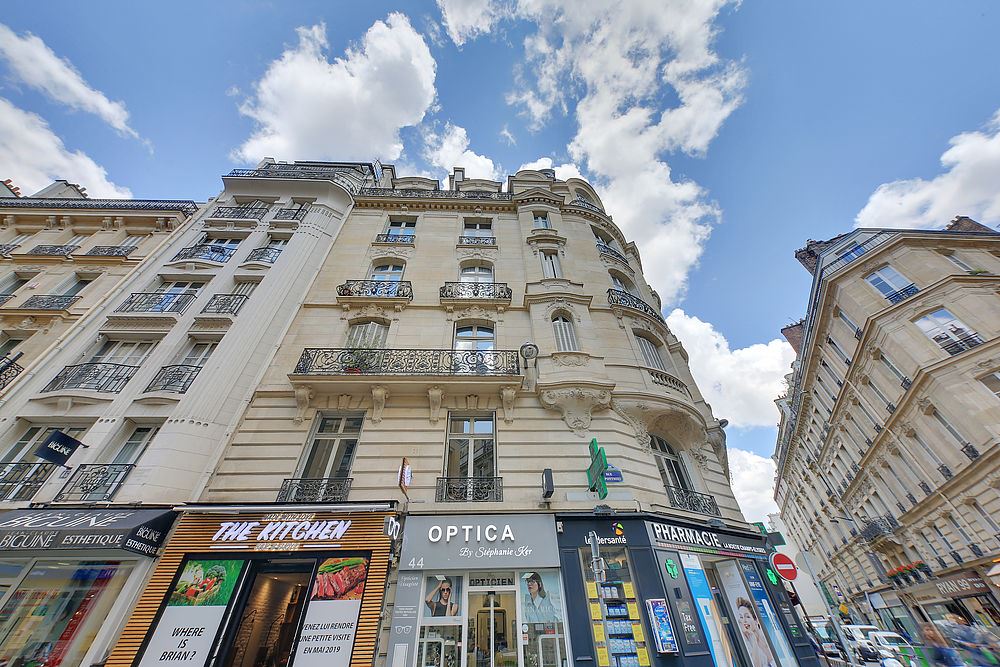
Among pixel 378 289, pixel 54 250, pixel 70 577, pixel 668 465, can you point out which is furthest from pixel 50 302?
pixel 668 465

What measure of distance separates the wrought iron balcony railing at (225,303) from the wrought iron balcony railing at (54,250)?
8.81m

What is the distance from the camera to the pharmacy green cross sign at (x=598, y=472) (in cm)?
844

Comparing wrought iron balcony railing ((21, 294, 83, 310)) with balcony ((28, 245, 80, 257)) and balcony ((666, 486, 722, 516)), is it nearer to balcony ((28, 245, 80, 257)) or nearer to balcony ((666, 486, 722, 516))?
balcony ((28, 245, 80, 257))

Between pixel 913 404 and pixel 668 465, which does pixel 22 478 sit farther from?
pixel 913 404

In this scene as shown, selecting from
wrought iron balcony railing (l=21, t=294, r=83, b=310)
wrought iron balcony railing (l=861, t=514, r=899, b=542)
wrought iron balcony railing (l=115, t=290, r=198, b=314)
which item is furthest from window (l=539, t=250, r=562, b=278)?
wrought iron balcony railing (l=861, t=514, r=899, b=542)

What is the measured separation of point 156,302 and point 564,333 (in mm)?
14879

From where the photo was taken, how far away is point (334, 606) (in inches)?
294

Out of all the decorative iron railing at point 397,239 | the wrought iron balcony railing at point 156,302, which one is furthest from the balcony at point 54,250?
the decorative iron railing at point 397,239

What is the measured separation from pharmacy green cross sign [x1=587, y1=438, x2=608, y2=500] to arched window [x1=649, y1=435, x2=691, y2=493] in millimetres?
2552

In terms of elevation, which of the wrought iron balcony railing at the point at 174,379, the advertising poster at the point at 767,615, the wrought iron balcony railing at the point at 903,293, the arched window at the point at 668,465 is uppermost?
the wrought iron balcony railing at the point at 903,293

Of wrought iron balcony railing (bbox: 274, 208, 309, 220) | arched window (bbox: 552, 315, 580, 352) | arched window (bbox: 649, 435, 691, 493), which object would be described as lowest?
arched window (bbox: 649, 435, 691, 493)

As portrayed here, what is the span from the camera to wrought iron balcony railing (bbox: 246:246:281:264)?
14048mm

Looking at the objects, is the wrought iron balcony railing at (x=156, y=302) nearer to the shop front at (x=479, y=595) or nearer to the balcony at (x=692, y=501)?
the shop front at (x=479, y=595)

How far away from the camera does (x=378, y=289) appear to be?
13.6 metres
